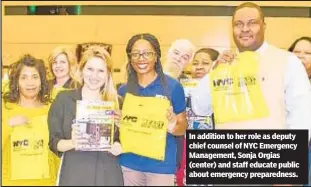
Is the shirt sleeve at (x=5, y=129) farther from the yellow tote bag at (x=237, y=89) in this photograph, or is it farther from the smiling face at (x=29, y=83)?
the yellow tote bag at (x=237, y=89)

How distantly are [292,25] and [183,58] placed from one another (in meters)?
0.42

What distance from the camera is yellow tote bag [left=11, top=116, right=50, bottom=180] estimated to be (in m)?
1.81

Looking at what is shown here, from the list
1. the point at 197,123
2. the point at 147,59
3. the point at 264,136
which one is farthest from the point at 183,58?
the point at 264,136

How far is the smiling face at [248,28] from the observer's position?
177 cm

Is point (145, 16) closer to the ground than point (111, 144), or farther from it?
farther from it

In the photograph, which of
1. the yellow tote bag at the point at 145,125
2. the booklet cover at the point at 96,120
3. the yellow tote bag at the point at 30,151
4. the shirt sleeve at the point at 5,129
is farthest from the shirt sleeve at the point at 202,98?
the shirt sleeve at the point at 5,129

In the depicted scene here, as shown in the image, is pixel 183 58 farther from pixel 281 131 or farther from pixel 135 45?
pixel 281 131

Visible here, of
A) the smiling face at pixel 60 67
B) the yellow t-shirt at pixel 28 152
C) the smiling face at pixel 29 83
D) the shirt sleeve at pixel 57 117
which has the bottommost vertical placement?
the yellow t-shirt at pixel 28 152

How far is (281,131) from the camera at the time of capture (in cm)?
178

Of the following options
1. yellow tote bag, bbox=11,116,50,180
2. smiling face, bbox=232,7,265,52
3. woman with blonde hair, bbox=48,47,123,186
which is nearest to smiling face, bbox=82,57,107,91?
woman with blonde hair, bbox=48,47,123,186

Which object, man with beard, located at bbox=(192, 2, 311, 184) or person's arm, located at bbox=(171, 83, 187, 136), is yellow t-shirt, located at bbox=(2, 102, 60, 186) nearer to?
person's arm, located at bbox=(171, 83, 187, 136)

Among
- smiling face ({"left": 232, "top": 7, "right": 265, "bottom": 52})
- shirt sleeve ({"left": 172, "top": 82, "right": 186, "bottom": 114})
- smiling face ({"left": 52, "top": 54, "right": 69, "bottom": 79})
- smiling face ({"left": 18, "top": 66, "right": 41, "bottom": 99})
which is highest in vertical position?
smiling face ({"left": 232, "top": 7, "right": 265, "bottom": 52})

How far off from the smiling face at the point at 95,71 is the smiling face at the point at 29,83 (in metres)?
0.18

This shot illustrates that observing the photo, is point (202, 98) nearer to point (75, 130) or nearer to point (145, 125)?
point (145, 125)
